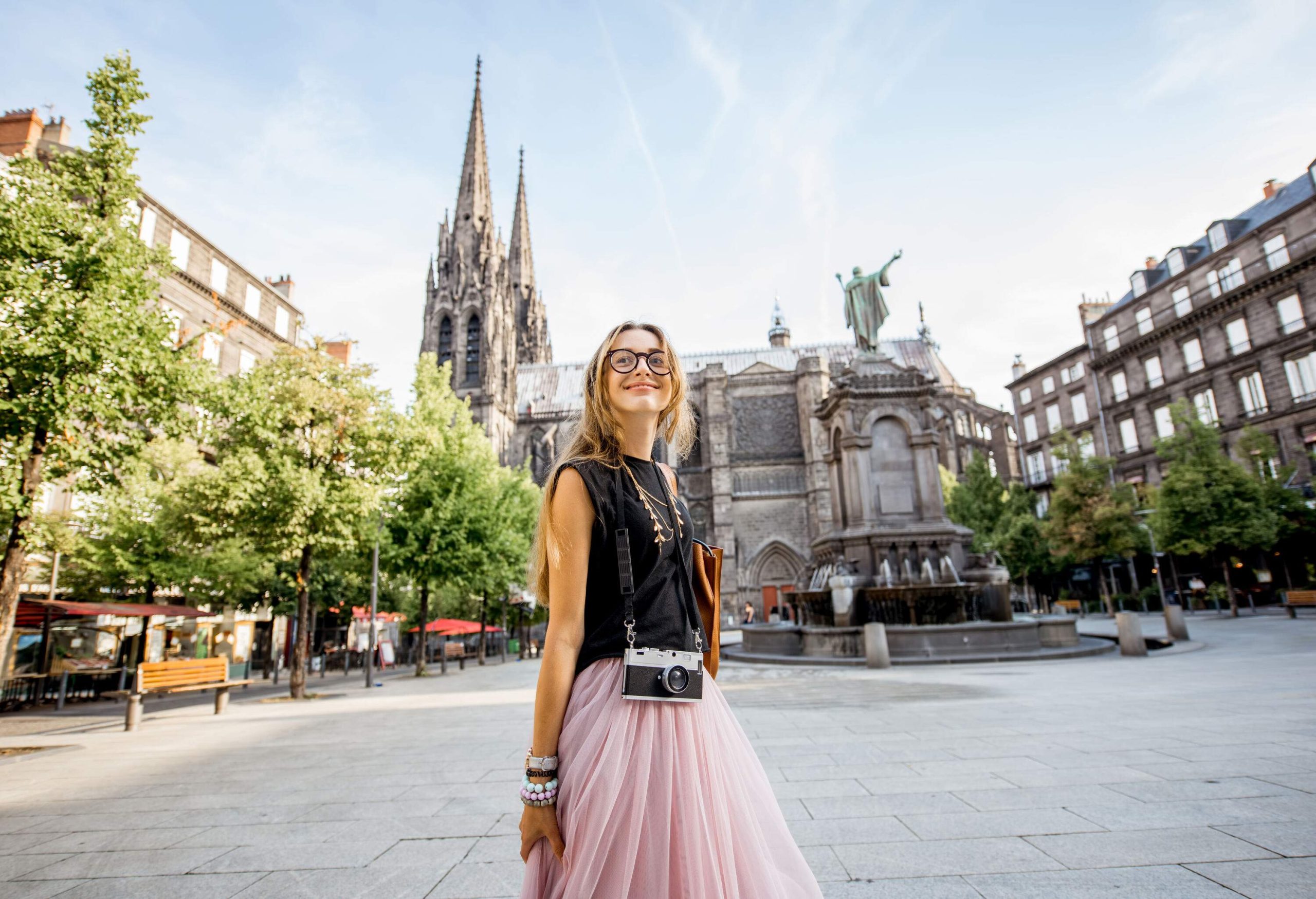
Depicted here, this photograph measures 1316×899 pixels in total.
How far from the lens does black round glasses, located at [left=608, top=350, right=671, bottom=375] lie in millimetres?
1871

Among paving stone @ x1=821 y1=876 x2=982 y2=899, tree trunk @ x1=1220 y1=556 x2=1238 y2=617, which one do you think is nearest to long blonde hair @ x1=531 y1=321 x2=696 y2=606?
paving stone @ x1=821 y1=876 x2=982 y2=899

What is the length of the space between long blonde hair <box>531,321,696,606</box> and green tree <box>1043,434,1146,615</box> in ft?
A: 116

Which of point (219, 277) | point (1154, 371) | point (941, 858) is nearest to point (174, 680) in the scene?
point (941, 858)

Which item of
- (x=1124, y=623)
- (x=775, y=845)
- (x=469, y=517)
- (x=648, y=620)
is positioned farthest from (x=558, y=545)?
(x=469, y=517)

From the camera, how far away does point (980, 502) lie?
122 ft

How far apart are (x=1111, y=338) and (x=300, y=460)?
141 feet

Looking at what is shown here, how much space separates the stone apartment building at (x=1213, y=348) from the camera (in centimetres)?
2933

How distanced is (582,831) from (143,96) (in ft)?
40.3

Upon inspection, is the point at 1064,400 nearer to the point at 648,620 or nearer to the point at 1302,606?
the point at 1302,606

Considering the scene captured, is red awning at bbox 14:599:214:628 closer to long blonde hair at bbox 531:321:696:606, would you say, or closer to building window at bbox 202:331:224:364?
building window at bbox 202:331:224:364

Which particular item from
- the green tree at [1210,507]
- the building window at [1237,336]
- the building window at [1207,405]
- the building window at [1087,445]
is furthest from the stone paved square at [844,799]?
the building window at [1237,336]

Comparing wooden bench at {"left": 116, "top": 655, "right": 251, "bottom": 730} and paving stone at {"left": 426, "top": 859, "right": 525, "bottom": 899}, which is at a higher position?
wooden bench at {"left": 116, "top": 655, "right": 251, "bottom": 730}

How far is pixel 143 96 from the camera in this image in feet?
32.0

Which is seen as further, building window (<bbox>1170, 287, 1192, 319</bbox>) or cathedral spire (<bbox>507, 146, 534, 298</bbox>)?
cathedral spire (<bbox>507, 146, 534, 298</bbox>)
